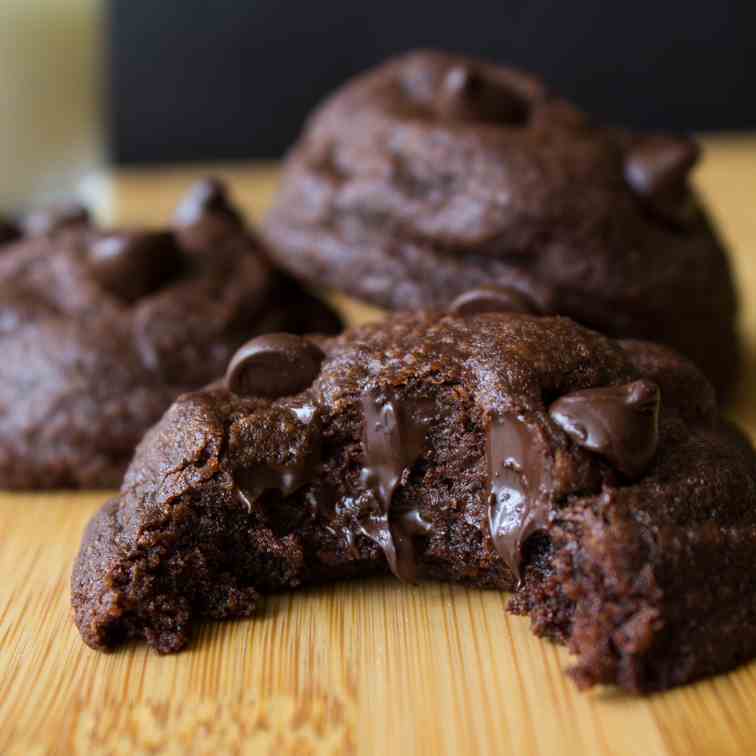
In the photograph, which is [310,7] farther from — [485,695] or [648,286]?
[485,695]

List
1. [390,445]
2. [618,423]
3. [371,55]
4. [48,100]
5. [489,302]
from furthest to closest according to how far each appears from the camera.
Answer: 1. [371,55]
2. [48,100]
3. [489,302]
4. [390,445]
5. [618,423]

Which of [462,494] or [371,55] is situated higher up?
[462,494]

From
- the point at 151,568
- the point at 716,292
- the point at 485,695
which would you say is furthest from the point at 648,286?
the point at 151,568

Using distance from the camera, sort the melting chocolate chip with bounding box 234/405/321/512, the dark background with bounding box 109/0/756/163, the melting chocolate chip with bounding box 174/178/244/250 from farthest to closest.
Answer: the dark background with bounding box 109/0/756/163
the melting chocolate chip with bounding box 174/178/244/250
the melting chocolate chip with bounding box 234/405/321/512

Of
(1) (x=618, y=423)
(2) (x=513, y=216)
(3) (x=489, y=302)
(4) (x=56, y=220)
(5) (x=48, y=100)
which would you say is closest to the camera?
(1) (x=618, y=423)

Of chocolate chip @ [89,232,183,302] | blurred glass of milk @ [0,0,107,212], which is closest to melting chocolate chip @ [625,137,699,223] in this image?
chocolate chip @ [89,232,183,302]

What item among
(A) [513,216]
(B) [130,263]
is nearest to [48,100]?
(B) [130,263]

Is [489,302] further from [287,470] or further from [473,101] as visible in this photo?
[473,101]

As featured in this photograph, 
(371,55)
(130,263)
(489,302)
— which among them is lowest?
(371,55)

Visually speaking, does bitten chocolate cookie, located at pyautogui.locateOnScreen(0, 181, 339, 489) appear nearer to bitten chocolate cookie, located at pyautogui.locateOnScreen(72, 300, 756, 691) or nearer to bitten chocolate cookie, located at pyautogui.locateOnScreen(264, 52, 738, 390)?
bitten chocolate cookie, located at pyautogui.locateOnScreen(264, 52, 738, 390)
